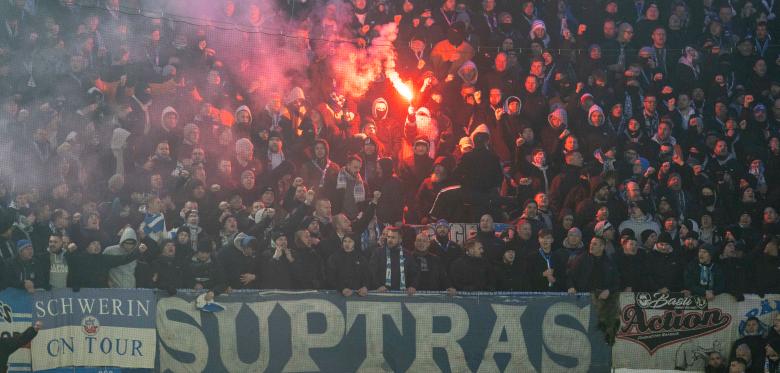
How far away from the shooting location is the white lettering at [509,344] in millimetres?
9031

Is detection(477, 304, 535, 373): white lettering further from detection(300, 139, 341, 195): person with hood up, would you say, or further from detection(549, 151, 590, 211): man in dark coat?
detection(300, 139, 341, 195): person with hood up

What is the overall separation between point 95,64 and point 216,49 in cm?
137

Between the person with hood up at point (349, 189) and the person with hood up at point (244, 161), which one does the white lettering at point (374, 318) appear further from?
the person with hood up at point (244, 161)

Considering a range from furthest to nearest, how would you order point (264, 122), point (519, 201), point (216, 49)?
point (216, 49) → point (264, 122) → point (519, 201)

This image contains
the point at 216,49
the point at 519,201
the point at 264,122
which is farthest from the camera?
the point at 216,49

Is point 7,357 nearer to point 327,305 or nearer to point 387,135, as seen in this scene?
point 327,305

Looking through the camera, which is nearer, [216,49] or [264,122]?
[264,122]

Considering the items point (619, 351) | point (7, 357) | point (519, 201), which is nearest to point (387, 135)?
point (519, 201)

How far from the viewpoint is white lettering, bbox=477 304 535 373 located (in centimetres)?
903

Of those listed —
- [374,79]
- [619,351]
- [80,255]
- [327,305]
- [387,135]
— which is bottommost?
[619,351]

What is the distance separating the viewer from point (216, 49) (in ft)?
38.8

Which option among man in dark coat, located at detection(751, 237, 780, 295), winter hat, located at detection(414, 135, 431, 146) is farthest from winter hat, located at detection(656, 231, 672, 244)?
winter hat, located at detection(414, 135, 431, 146)

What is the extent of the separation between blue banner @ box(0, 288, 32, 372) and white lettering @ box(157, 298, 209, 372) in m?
1.15

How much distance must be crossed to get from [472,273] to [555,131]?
2.36 m
